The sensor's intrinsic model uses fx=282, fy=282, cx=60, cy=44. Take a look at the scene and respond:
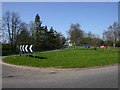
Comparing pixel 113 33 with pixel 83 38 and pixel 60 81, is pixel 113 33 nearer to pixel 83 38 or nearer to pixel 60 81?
pixel 83 38

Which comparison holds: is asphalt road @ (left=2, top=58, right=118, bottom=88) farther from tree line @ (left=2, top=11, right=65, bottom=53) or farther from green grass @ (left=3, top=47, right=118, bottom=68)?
tree line @ (left=2, top=11, right=65, bottom=53)

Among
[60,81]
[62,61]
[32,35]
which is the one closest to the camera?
[60,81]

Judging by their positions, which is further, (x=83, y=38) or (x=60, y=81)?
(x=83, y=38)

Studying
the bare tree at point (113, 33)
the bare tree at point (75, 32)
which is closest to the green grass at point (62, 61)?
the bare tree at point (75, 32)

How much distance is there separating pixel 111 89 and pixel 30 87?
10.7ft

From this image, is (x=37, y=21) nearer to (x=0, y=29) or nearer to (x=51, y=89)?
(x=0, y=29)

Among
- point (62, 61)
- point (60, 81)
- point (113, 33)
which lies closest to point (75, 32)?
point (113, 33)

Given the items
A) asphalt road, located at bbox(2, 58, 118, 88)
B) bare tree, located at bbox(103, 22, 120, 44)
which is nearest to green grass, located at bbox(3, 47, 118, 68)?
asphalt road, located at bbox(2, 58, 118, 88)

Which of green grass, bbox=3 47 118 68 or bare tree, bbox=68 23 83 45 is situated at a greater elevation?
bare tree, bbox=68 23 83 45

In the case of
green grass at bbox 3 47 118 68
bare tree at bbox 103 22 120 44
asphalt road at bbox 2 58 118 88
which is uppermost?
bare tree at bbox 103 22 120 44

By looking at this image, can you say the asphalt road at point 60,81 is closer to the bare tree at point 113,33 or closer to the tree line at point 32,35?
the tree line at point 32,35

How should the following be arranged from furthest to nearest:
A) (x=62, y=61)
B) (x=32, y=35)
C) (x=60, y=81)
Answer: (x=32, y=35) → (x=62, y=61) → (x=60, y=81)

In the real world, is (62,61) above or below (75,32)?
below

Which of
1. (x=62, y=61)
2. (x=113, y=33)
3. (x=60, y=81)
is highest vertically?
(x=113, y=33)
